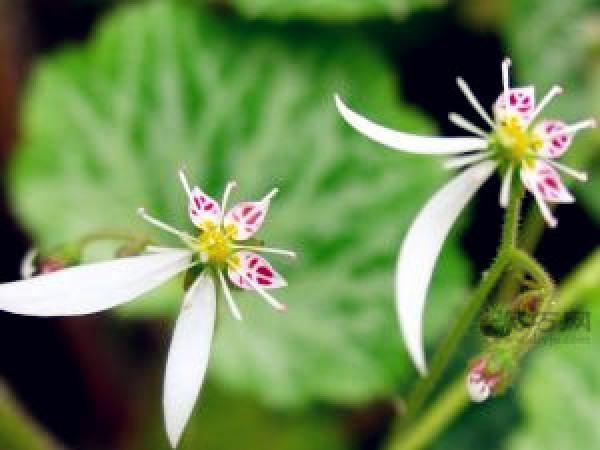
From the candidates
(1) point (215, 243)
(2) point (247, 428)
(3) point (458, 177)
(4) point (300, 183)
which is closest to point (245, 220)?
(1) point (215, 243)

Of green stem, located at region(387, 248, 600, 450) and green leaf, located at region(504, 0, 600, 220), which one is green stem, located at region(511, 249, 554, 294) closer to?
green stem, located at region(387, 248, 600, 450)

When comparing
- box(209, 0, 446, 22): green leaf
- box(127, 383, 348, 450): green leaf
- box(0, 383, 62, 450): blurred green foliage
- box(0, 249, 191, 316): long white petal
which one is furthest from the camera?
box(127, 383, 348, 450): green leaf

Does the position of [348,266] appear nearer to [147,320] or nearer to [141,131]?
[141,131]

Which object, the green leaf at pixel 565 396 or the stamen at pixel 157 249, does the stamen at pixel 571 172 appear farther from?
the green leaf at pixel 565 396

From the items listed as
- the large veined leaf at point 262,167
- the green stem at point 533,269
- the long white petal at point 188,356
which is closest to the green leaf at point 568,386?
the large veined leaf at point 262,167

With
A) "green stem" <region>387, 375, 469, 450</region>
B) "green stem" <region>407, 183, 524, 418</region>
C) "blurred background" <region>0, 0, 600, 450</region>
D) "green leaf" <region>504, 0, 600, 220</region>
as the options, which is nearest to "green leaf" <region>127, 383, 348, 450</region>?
"blurred background" <region>0, 0, 600, 450</region>

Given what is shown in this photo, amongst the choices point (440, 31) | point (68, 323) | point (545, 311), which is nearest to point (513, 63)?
point (440, 31)

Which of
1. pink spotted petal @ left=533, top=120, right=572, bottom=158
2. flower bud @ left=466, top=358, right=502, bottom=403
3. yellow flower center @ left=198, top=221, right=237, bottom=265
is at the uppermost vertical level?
pink spotted petal @ left=533, top=120, right=572, bottom=158

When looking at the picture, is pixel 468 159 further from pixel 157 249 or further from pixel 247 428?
pixel 247 428
